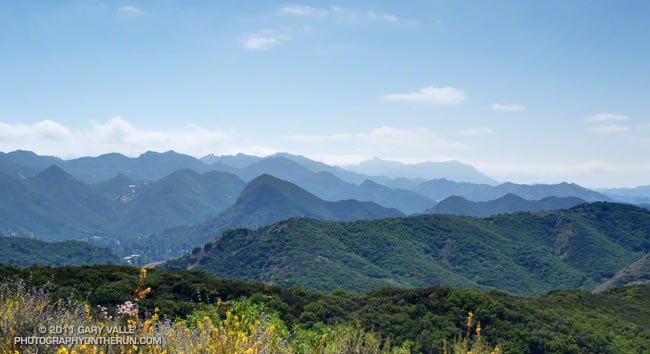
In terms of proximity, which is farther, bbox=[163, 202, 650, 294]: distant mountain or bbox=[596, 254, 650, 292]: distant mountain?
bbox=[163, 202, 650, 294]: distant mountain

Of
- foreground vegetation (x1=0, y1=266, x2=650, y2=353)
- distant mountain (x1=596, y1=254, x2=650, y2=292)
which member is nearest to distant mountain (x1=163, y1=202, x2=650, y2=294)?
distant mountain (x1=596, y1=254, x2=650, y2=292)

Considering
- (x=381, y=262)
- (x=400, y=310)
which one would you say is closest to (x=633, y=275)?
(x=381, y=262)

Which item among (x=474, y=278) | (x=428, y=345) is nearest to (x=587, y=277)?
(x=474, y=278)

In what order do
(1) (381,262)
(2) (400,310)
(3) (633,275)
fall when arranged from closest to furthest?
(2) (400,310) < (3) (633,275) < (1) (381,262)

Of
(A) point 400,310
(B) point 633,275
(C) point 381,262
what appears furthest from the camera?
(C) point 381,262

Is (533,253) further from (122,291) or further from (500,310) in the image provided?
(122,291)

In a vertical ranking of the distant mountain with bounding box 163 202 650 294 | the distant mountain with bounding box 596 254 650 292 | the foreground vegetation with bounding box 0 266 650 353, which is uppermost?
the foreground vegetation with bounding box 0 266 650 353

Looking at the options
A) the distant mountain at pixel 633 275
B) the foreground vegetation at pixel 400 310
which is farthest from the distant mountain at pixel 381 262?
the foreground vegetation at pixel 400 310

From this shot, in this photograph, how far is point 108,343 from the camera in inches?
260

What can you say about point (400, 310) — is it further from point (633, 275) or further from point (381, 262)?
point (381, 262)

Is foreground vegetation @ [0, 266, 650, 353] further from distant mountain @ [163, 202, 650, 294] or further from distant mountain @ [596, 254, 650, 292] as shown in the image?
distant mountain @ [163, 202, 650, 294]

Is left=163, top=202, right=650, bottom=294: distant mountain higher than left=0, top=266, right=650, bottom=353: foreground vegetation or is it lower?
lower

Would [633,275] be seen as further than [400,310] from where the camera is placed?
Yes

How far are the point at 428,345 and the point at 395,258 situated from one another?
6087 inches
